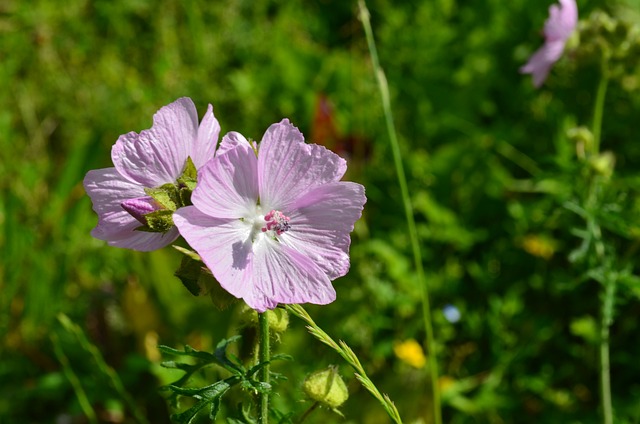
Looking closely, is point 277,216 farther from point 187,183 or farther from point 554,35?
point 554,35

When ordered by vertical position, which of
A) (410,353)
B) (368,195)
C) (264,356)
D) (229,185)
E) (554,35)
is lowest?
(264,356)

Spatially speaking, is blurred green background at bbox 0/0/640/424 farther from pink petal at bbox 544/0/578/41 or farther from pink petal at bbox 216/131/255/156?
pink petal at bbox 216/131/255/156

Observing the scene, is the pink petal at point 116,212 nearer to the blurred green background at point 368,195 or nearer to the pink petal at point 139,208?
the pink petal at point 139,208

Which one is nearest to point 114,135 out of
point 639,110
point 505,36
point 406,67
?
point 406,67

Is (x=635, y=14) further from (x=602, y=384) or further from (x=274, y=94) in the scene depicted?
(x=602, y=384)

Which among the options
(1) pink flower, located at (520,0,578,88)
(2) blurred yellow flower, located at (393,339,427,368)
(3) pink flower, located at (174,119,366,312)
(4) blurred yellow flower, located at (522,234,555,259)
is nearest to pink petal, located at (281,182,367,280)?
(3) pink flower, located at (174,119,366,312)

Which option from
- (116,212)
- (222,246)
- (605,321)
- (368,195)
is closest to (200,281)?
(222,246)

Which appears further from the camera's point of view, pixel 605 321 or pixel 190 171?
pixel 605 321
